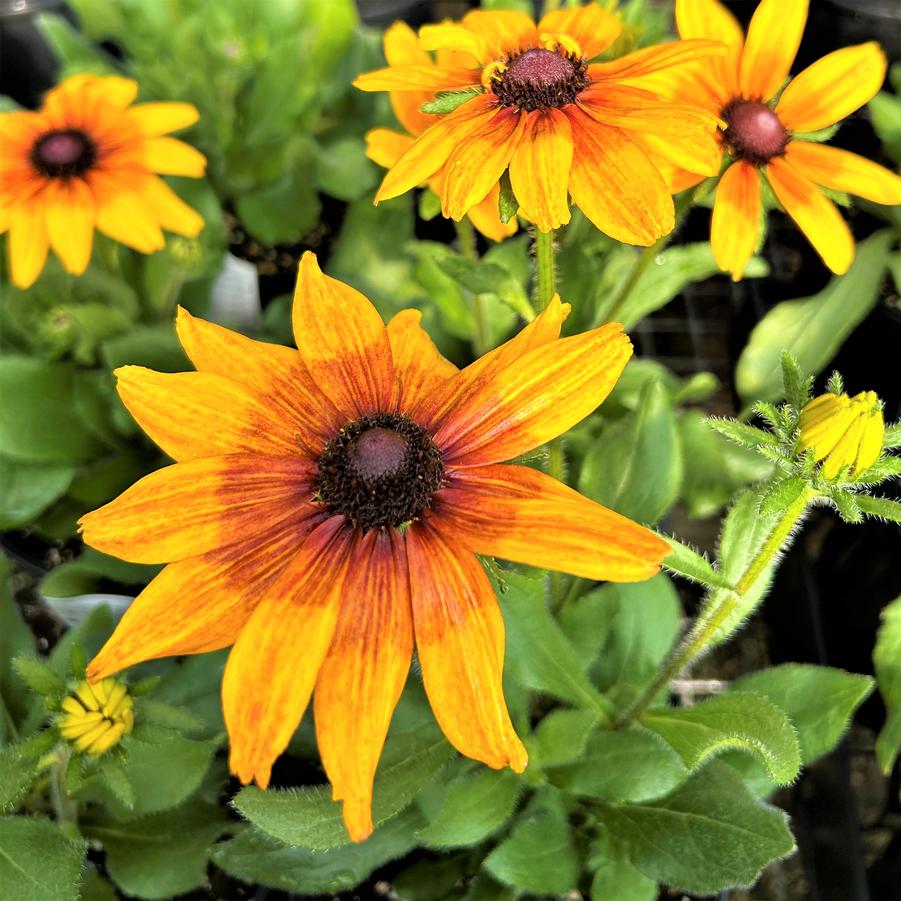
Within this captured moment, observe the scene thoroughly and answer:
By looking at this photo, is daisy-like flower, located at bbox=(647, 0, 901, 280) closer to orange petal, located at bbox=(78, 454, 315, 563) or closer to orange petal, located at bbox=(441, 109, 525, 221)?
orange petal, located at bbox=(441, 109, 525, 221)

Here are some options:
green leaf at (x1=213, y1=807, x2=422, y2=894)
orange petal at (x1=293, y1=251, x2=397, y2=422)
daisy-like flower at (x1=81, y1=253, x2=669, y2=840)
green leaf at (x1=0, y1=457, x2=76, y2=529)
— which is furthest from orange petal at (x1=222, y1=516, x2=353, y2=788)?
green leaf at (x1=0, y1=457, x2=76, y2=529)

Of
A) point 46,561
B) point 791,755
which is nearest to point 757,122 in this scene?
point 791,755

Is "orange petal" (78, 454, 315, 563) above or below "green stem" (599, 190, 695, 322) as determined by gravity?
below

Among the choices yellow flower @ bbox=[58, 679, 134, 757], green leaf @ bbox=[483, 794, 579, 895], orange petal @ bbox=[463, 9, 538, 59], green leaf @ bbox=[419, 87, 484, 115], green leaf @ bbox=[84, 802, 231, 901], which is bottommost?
green leaf @ bbox=[84, 802, 231, 901]

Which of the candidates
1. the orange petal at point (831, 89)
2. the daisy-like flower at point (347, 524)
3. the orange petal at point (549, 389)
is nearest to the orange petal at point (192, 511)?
the daisy-like flower at point (347, 524)

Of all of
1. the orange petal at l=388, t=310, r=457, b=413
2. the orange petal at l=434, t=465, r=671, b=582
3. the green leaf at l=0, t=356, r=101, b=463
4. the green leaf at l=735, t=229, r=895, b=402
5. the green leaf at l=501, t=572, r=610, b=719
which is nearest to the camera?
the orange petal at l=434, t=465, r=671, b=582

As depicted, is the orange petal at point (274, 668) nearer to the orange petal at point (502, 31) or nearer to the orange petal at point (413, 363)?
the orange petal at point (413, 363)

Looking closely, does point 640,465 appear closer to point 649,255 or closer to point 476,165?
point 649,255
